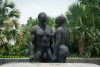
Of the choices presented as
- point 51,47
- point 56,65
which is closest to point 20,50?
point 51,47

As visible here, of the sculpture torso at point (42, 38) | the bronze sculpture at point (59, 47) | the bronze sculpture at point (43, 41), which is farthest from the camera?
the sculpture torso at point (42, 38)

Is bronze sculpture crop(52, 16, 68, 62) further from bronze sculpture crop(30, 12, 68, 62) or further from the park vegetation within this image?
the park vegetation

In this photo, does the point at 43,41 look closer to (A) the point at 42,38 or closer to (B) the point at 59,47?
(A) the point at 42,38

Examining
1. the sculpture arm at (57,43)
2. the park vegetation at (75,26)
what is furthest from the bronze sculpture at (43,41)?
the park vegetation at (75,26)

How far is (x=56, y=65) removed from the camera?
370cm

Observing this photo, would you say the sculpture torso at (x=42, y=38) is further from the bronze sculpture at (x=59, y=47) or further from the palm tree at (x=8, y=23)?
the palm tree at (x=8, y=23)

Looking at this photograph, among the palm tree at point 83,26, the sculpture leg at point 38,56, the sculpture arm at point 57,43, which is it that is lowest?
the sculpture leg at point 38,56

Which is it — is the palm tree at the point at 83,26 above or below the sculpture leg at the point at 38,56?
above

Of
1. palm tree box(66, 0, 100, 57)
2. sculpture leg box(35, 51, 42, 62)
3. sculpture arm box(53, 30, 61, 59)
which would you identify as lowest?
sculpture leg box(35, 51, 42, 62)

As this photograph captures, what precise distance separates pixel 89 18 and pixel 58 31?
10.8m

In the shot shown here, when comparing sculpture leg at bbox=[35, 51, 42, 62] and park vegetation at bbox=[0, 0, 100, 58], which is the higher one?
park vegetation at bbox=[0, 0, 100, 58]

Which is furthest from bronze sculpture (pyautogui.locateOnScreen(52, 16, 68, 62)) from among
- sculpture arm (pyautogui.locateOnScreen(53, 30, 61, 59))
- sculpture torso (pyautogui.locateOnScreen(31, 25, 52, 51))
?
sculpture torso (pyautogui.locateOnScreen(31, 25, 52, 51))

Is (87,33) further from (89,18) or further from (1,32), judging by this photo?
(1,32)

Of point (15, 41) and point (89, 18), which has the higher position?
point (89, 18)
